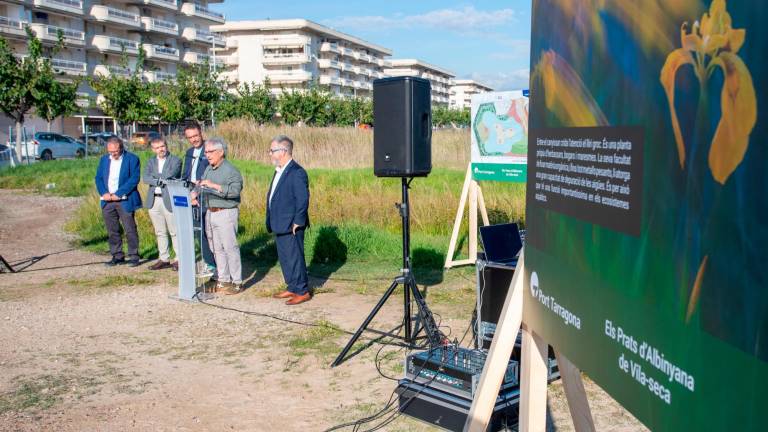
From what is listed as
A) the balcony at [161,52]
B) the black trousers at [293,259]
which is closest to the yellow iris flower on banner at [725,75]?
the black trousers at [293,259]

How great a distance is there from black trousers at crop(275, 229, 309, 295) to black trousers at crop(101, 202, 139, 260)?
3011mm

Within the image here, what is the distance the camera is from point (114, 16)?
2197 inches

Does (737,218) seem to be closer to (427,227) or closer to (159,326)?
(159,326)

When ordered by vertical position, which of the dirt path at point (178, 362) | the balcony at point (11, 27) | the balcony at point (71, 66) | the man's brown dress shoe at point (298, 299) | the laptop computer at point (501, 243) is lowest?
the dirt path at point (178, 362)

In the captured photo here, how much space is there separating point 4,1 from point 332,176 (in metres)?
41.3

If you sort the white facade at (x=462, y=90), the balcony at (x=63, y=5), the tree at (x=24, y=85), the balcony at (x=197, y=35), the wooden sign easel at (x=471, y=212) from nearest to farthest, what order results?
1. the wooden sign easel at (x=471, y=212)
2. the tree at (x=24, y=85)
3. the balcony at (x=63, y=5)
4. the balcony at (x=197, y=35)
5. the white facade at (x=462, y=90)

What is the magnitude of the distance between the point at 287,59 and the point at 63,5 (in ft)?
117

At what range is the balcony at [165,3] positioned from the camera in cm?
5978

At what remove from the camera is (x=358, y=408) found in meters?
4.69

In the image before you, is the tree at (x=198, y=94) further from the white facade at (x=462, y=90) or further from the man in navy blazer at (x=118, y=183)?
the white facade at (x=462, y=90)

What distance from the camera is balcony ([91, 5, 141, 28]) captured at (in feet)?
179

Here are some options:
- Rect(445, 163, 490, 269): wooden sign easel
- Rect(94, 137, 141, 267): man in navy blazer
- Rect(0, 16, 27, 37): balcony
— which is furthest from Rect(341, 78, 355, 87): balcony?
Rect(445, 163, 490, 269): wooden sign easel

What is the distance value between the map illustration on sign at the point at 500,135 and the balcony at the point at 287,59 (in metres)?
78.2

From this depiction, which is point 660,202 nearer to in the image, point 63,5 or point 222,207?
point 222,207
